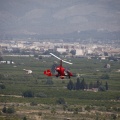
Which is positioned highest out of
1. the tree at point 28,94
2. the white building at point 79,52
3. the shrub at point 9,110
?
the white building at point 79,52

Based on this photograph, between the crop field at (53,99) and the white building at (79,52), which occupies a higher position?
the white building at (79,52)

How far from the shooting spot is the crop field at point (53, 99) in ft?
213

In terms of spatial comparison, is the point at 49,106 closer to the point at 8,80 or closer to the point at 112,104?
the point at 112,104

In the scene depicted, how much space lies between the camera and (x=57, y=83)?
93250 mm

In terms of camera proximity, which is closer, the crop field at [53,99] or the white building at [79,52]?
the crop field at [53,99]

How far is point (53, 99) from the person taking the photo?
75500mm

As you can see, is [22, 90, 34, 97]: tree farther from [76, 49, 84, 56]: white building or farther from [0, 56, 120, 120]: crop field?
[76, 49, 84, 56]: white building

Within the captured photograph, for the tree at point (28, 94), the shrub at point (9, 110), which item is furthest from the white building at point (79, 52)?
the shrub at point (9, 110)

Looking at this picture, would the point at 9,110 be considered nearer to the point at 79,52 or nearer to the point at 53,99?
the point at 53,99

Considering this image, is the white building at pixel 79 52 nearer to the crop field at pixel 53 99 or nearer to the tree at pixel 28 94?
the crop field at pixel 53 99

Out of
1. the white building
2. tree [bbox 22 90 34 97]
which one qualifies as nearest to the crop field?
tree [bbox 22 90 34 97]

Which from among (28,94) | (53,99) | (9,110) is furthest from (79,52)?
(9,110)

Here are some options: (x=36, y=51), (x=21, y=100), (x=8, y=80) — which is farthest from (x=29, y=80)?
(x=36, y=51)

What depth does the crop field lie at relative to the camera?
6494cm
